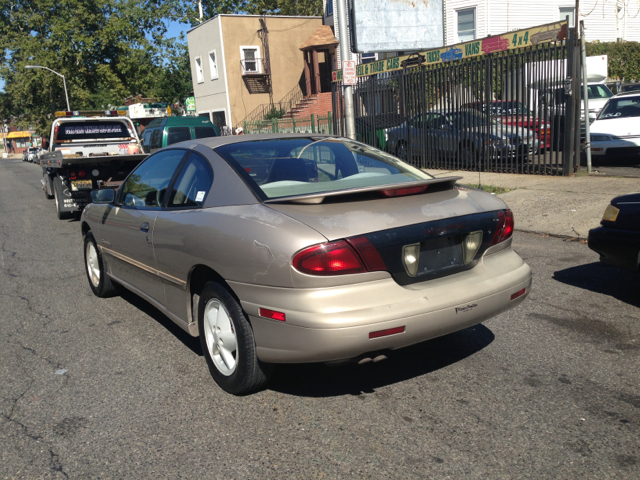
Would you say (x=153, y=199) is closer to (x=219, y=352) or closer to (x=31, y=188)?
(x=219, y=352)

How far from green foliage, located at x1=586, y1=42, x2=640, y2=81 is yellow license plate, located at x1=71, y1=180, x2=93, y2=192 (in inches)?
982

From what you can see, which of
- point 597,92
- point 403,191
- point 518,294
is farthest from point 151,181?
point 597,92

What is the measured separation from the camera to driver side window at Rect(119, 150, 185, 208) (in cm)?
441

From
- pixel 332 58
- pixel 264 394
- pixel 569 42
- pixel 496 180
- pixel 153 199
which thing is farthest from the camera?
pixel 332 58

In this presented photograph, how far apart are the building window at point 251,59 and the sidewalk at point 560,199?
74.9 feet

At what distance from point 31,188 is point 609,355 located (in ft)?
67.8

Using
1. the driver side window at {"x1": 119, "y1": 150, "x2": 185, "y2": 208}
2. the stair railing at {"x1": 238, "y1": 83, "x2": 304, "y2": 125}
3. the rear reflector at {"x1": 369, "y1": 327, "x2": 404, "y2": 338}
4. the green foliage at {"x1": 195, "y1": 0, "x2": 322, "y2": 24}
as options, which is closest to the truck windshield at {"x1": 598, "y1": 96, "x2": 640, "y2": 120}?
the driver side window at {"x1": 119, "y1": 150, "x2": 185, "y2": 208}

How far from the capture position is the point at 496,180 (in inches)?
480

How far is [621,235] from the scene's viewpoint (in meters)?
4.91

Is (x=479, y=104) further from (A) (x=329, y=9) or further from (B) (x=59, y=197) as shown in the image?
(A) (x=329, y=9)

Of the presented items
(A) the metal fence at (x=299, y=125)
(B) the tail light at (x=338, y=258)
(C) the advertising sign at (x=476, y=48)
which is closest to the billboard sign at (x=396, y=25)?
(C) the advertising sign at (x=476, y=48)

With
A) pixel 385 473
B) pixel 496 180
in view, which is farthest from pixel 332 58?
pixel 385 473

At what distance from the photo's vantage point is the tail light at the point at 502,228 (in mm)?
3644

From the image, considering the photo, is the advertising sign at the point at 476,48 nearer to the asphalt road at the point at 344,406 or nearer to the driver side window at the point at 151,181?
the driver side window at the point at 151,181
